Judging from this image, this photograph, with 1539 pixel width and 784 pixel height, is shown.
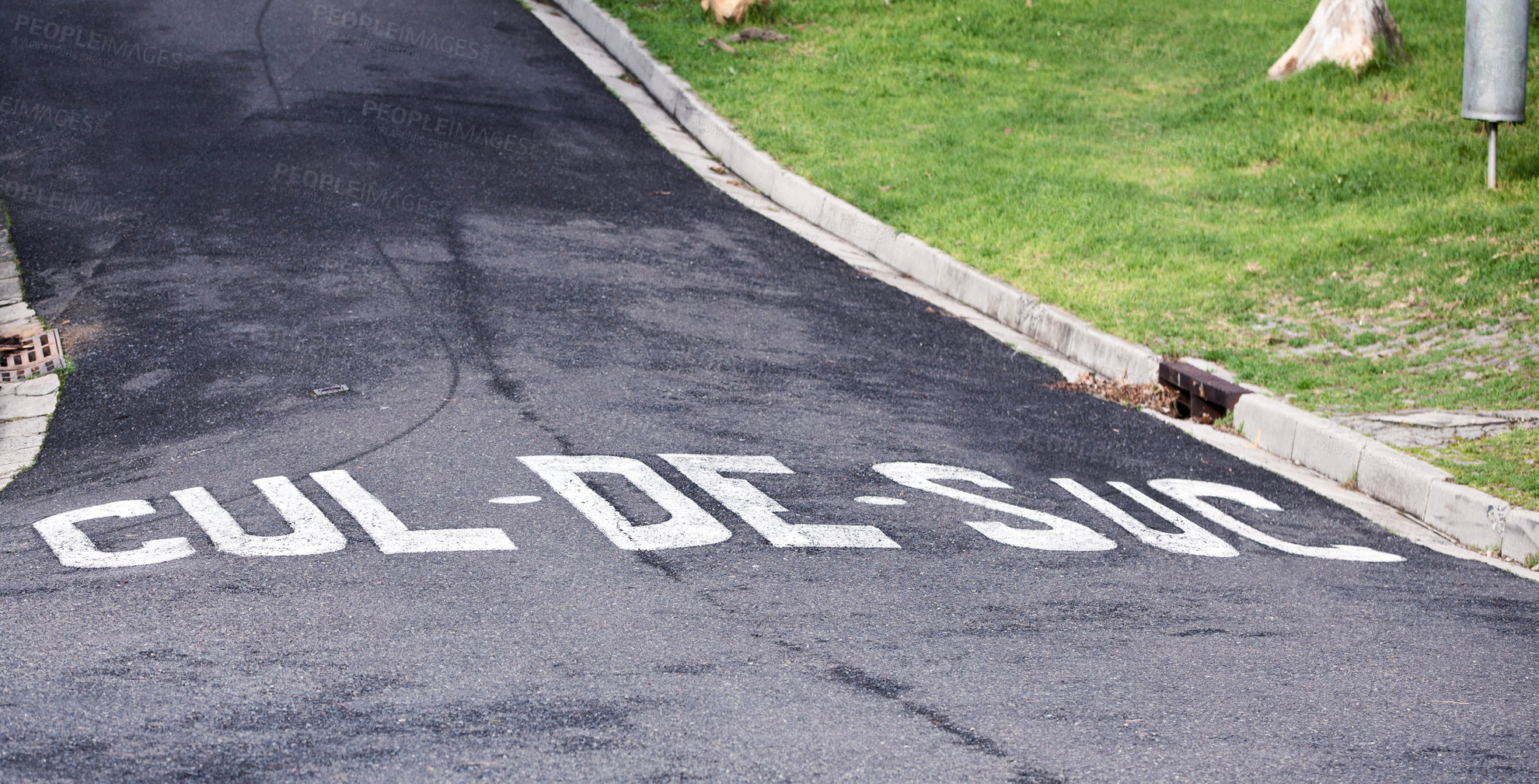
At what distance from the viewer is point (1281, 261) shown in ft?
32.9

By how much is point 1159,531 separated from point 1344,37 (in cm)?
966

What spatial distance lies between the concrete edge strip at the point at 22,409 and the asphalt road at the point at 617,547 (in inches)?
5.9

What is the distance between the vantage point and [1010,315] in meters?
9.58

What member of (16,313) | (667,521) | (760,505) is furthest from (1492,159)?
(16,313)

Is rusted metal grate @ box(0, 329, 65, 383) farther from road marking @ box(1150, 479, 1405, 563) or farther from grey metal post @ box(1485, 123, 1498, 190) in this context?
grey metal post @ box(1485, 123, 1498, 190)

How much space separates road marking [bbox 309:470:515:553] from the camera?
209 inches

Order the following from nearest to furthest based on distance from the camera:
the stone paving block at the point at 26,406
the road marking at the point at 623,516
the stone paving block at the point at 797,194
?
the road marking at the point at 623,516 < the stone paving block at the point at 26,406 < the stone paving block at the point at 797,194

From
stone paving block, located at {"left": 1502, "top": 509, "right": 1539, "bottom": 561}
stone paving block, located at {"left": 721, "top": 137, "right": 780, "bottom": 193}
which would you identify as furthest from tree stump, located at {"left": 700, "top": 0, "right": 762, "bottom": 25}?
stone paving block, located at {"left": 1502, "top": 509, "right": 1539, "bottom": 561}

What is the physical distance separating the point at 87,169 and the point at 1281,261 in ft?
30.9

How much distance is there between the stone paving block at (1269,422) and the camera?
765 centimetres

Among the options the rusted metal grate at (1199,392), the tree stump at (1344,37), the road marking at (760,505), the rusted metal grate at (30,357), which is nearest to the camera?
the road marking at (760,505)

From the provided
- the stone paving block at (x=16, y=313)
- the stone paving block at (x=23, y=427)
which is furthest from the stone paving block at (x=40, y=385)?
the stone paving block at (x=16, y=313)

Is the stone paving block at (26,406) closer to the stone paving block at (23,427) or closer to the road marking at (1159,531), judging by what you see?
the stone paving block at (23,427)

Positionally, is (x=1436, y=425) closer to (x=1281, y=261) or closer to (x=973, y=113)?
(x=1281, y=261)
